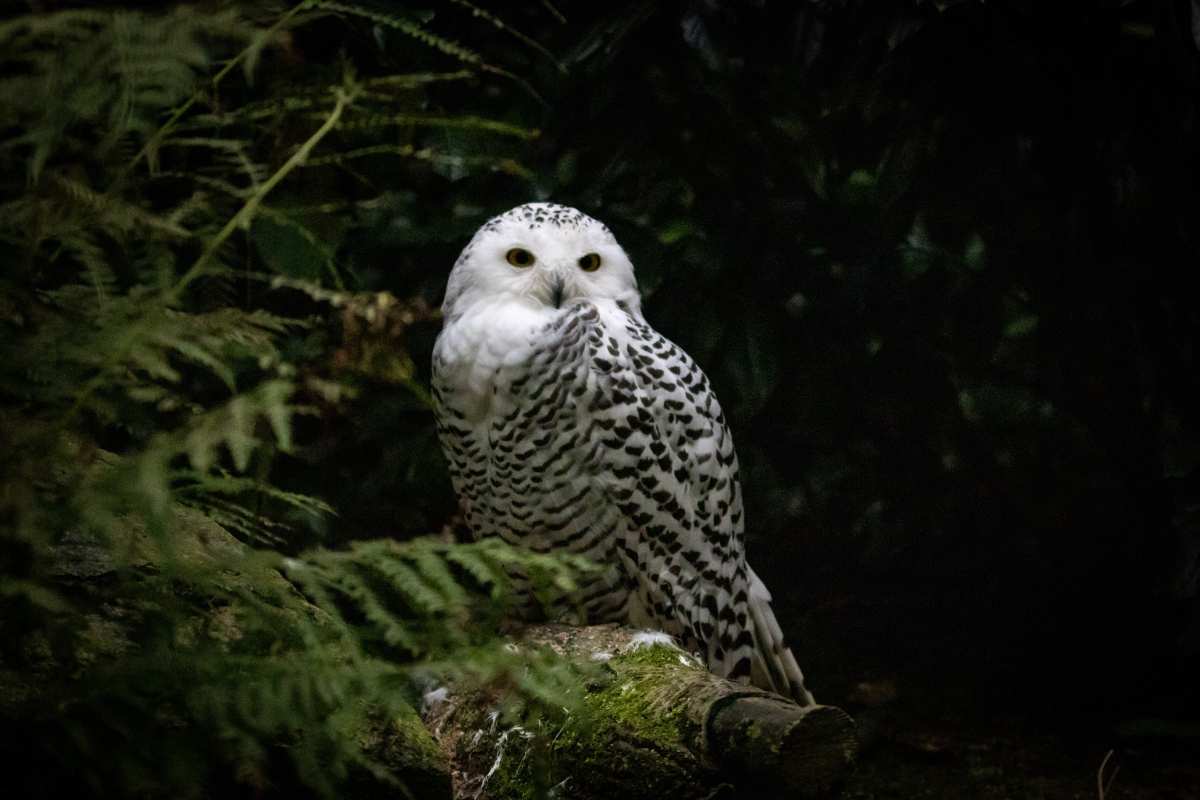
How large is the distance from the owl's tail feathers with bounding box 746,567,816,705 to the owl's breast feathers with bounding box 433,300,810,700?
0.06 m

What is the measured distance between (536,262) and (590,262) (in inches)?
5.4

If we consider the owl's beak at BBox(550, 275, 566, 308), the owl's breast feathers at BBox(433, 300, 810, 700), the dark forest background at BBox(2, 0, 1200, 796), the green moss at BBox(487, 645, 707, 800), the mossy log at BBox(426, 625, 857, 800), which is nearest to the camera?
the mossy log at BBox(426, 625, 857, 800)

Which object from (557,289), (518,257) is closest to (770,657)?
(557,289)

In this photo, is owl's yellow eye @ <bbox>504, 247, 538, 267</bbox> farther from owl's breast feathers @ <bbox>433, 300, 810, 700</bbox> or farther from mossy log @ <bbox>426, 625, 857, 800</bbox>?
mossy log @ <bbox>426, 625, 857, 800</bbox>

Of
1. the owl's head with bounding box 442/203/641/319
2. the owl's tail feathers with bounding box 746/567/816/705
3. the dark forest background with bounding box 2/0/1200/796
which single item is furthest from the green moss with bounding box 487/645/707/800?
the dark forest background with bounding box 2/0/1200/796

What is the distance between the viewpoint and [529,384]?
2504 mm

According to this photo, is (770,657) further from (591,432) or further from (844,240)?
(844,240)

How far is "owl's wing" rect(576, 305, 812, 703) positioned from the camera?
2.56 m

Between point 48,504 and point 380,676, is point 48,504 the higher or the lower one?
the higher one

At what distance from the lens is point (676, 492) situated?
265cm

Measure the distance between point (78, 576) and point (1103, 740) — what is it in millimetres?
3279

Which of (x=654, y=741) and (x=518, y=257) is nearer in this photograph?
(x=654, y=741)

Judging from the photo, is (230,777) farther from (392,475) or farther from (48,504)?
(392,475)

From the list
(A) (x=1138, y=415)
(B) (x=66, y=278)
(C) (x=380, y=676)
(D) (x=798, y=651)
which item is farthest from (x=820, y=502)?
(C) (x=380, y=676)
